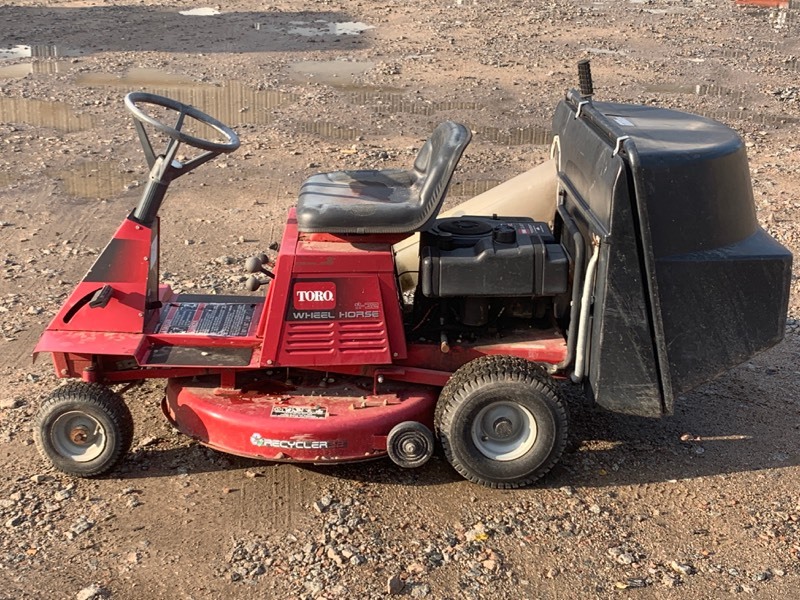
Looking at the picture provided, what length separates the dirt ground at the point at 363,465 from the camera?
4.26 meters

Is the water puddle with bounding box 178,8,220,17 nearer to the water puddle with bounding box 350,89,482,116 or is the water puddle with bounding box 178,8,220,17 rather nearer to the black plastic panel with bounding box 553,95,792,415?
the water puddle with bounding box 350,89,482,116

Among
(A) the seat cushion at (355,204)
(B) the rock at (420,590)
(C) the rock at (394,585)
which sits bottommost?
(B) the rock at (420,590)

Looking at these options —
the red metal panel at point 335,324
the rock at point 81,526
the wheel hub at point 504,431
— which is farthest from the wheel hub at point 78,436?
the wheel hub at point 504,431

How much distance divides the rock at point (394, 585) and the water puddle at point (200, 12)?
1523cm

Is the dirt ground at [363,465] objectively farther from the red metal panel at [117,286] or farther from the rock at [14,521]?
the red metal panel at [117,286]

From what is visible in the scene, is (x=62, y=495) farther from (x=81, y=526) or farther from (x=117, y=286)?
(x=117, y=286)

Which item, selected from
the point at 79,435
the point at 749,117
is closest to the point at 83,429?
the point at 79,435

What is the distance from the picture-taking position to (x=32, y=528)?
444 cm

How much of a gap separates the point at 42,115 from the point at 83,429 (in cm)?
736

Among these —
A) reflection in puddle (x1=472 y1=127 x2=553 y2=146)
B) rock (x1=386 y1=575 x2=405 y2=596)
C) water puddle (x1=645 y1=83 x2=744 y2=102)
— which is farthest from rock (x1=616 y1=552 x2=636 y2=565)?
water puddle (x1=645 y1=83 x2=744 y2=102)

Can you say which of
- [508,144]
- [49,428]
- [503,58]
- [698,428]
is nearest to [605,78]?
[503,58]

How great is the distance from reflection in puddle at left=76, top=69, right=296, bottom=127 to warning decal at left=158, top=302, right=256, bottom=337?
605 centimetres

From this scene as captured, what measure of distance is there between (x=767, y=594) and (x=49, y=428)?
11.3 ft

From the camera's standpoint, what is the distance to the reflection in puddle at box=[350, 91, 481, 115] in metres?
11.6
